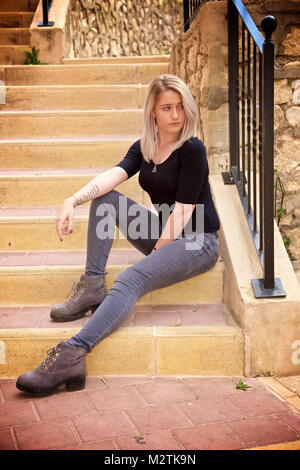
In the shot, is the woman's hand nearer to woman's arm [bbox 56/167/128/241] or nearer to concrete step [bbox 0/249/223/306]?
woman's arm [bbox 56/167/128/241]

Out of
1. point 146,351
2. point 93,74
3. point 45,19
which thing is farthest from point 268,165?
point 45,19

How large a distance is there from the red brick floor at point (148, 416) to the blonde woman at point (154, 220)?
0.57 feet

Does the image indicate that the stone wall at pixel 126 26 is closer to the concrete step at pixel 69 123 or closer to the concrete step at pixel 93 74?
the concrete step at pixel 93 74

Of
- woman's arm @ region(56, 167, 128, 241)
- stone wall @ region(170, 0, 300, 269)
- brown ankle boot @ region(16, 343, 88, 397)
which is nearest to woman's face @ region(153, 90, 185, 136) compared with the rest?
woman's arm @ region(56, 167, 128, 241)

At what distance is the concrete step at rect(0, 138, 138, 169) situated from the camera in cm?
364

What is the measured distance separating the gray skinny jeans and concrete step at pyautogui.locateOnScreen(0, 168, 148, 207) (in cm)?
80

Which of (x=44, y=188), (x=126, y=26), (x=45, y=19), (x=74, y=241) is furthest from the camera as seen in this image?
(x=126, y=26)

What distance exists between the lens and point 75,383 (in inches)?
82.1

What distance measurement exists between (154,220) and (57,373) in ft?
2.91

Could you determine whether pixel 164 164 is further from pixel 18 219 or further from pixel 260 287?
pixel 18 219

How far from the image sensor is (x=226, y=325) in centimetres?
231

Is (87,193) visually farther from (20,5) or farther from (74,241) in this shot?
(20,5)

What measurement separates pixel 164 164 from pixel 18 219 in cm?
100
